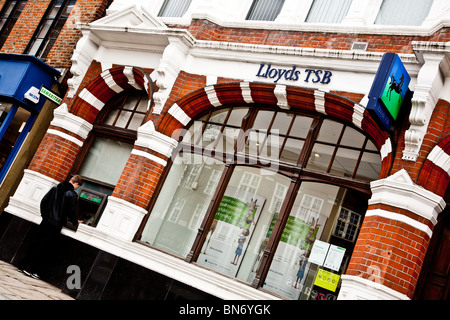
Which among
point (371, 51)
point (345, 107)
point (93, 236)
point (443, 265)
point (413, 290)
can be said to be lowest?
point (93, 236)

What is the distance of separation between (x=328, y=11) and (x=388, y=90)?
9.71ft

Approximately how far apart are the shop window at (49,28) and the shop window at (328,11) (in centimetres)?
627

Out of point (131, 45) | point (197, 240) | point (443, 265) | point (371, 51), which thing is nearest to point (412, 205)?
point (443, 265)

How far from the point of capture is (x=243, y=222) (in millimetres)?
6961

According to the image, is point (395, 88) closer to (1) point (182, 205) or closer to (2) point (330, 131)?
(2) point (330, 131)

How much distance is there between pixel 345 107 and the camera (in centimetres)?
633

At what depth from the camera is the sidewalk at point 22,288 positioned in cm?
539

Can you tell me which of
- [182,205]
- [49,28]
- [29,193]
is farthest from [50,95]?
[182,205]

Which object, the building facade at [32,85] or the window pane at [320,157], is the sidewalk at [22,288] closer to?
the building facade at [32,85]

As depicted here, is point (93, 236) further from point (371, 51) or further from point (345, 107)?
point (371, 51)

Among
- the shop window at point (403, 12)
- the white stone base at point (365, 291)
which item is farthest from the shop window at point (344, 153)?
the shop window at point (403, 12)

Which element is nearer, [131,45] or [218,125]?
[218,125]
